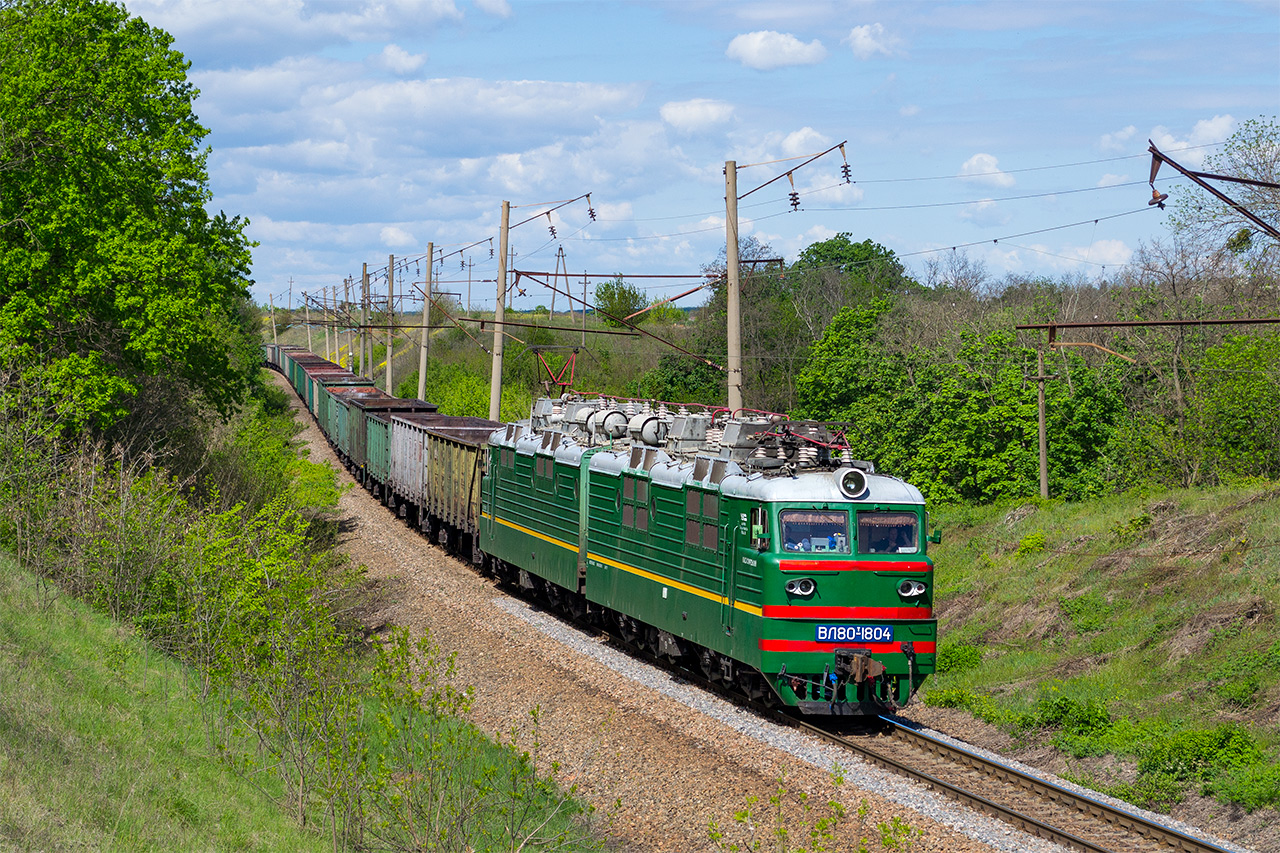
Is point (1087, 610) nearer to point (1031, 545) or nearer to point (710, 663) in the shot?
point (1031, 545)

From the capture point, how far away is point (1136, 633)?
1948 centimetres

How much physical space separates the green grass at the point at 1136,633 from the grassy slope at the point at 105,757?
9.09m

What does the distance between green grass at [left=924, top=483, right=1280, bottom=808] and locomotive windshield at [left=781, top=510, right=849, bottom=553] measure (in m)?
3.58

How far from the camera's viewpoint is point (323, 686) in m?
10.2

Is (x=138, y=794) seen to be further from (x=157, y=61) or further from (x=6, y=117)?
(x=157, y=61)

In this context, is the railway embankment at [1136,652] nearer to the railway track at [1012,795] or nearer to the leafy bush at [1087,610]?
the leafy bush at [1087,610]

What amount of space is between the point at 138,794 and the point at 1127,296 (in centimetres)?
4967

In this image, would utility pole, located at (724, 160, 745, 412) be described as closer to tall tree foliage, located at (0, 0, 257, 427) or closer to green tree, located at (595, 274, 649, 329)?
tall tree foliage, located at (0, 0, 257, 427)

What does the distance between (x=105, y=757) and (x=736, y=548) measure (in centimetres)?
749

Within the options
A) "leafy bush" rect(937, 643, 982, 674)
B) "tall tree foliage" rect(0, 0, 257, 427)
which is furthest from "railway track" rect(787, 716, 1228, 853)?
"tall tree foliage" rect(0, 0, 257, 427)

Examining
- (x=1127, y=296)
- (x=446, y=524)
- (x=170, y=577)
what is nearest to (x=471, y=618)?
(x=170, y=577)

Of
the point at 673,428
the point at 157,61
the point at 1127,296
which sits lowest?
the point at 673,428

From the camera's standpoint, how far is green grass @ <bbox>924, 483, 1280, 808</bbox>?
13469mm

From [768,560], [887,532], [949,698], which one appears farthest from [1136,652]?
[768,560]
